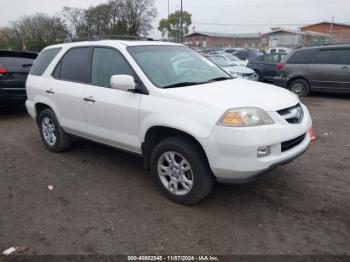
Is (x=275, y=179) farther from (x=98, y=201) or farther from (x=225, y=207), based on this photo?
(x=98, y=201)

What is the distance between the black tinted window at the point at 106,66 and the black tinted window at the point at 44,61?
112 cm

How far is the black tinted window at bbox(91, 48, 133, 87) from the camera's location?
153 inches

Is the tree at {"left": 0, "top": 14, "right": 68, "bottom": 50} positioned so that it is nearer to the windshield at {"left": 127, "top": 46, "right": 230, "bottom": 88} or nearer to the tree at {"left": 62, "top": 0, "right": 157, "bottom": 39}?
the tree at {"left": 62, "top": 0, "right": 157, "bottom": 39}

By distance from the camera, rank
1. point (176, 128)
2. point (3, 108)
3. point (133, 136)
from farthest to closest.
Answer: point (3, 108) < point (133, 136) < point (176, 128)

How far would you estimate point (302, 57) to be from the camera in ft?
34.0

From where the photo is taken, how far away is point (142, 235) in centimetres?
302

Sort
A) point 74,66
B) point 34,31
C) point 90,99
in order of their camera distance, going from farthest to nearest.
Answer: point 34,31
point 74,66
point 90,99

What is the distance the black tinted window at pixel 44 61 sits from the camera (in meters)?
5.06

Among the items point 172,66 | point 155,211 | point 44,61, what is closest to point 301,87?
point 172,66

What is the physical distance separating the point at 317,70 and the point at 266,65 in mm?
3125

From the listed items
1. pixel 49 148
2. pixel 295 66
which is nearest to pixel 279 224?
pixel 49 148

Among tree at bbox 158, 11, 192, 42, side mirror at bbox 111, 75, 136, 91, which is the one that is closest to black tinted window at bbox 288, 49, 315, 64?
side mirror at bbox 111, 75, 136, 91

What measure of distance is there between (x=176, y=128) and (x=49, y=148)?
3040 millimetres

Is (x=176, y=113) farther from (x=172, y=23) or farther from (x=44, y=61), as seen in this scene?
(x=172, y=23)
